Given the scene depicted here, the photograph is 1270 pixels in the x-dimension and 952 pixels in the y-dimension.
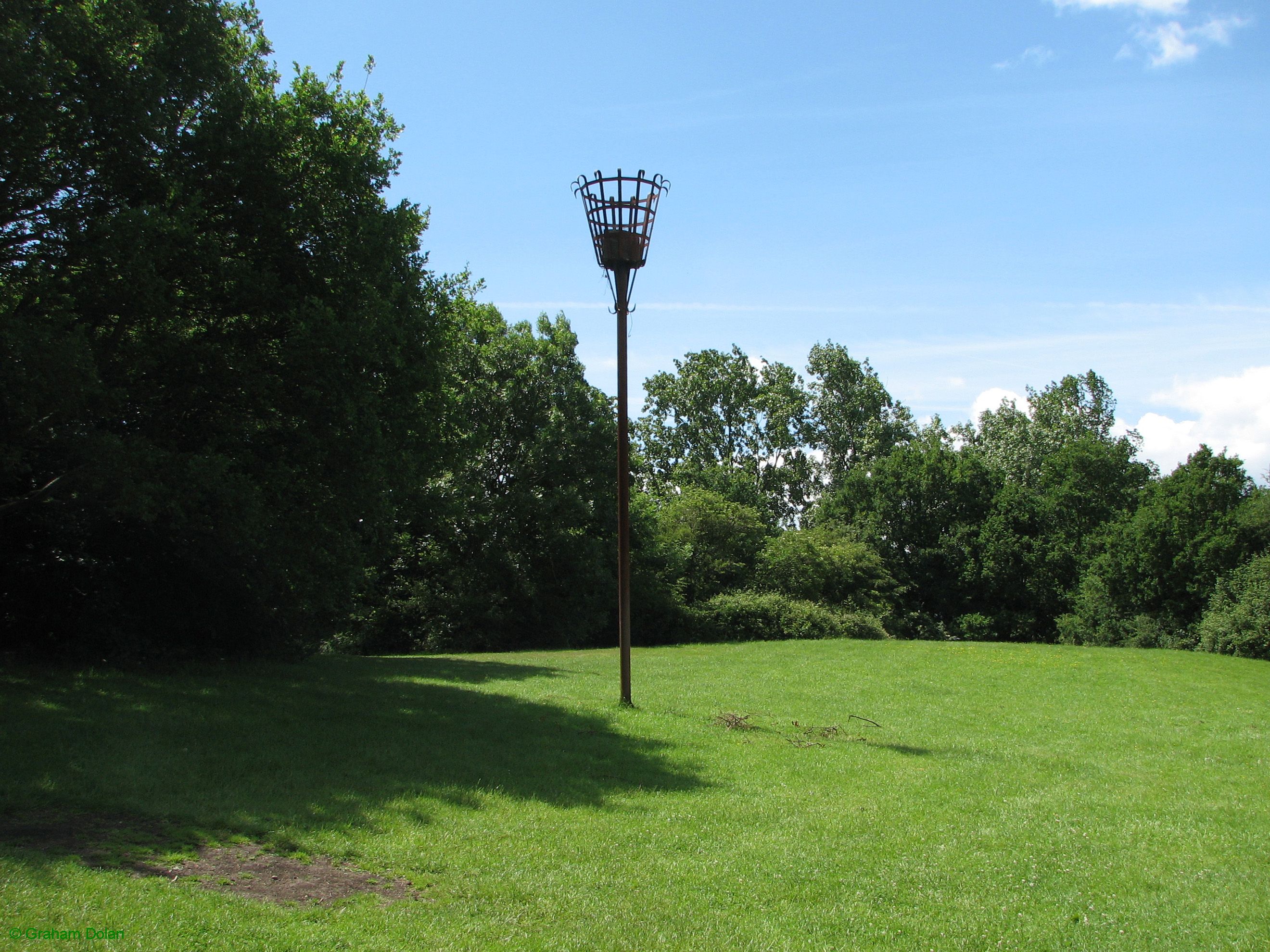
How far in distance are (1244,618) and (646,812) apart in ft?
102

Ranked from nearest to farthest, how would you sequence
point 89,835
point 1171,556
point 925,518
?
point 89,835 < point 1171,556 < point 925,518

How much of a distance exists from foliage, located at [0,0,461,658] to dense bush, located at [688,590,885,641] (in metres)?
20.4

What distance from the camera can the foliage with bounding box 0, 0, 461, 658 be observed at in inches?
446

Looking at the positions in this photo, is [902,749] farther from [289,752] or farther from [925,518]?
[925,518]

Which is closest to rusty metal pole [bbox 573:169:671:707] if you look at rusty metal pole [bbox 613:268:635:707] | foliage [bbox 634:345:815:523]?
rusty metal pole [bbox 613:268:635:707]

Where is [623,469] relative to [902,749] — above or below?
above

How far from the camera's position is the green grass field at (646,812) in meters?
5.30

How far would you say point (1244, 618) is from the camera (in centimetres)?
3061

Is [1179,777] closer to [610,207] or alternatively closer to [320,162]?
[610,207]

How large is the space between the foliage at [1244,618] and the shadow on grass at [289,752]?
27.8 m

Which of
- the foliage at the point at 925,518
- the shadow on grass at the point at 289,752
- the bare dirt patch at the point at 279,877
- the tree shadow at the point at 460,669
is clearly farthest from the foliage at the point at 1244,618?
the bare dirt patch at the point at 279,877

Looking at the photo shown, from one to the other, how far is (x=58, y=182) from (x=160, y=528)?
5.39 meters

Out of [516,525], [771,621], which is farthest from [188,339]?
[771,621]

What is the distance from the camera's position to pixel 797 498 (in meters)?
61.9
